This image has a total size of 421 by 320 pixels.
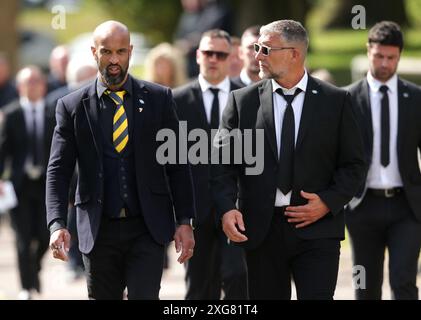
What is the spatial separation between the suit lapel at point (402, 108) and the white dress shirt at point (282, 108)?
1.58m

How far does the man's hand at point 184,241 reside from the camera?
24.3ft

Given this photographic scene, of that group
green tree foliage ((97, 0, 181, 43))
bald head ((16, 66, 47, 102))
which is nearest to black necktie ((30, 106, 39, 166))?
bald head ((16, 66, 47, 102))

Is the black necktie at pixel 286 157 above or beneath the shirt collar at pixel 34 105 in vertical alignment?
beneath

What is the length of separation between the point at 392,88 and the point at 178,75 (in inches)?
169

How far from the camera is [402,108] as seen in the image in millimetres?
8898

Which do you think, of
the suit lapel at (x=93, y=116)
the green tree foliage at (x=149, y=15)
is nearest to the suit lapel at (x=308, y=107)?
the suit lapel at (x=93, y=116)

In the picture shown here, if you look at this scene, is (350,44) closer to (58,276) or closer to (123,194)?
(58,276)

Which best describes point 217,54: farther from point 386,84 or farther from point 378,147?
point 378,147

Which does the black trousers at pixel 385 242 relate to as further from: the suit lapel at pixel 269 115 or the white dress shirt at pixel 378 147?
the suit lapel at pixel 269 115

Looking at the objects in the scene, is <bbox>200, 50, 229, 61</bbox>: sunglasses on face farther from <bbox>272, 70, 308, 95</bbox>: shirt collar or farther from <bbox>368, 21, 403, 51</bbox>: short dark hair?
<bbox>272, 70, 308, 95</bbox>: shirt collar

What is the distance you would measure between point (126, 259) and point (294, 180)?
1.16 meters

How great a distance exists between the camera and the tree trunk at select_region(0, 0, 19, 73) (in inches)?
996

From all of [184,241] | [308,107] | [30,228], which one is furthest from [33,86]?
[308,107]
